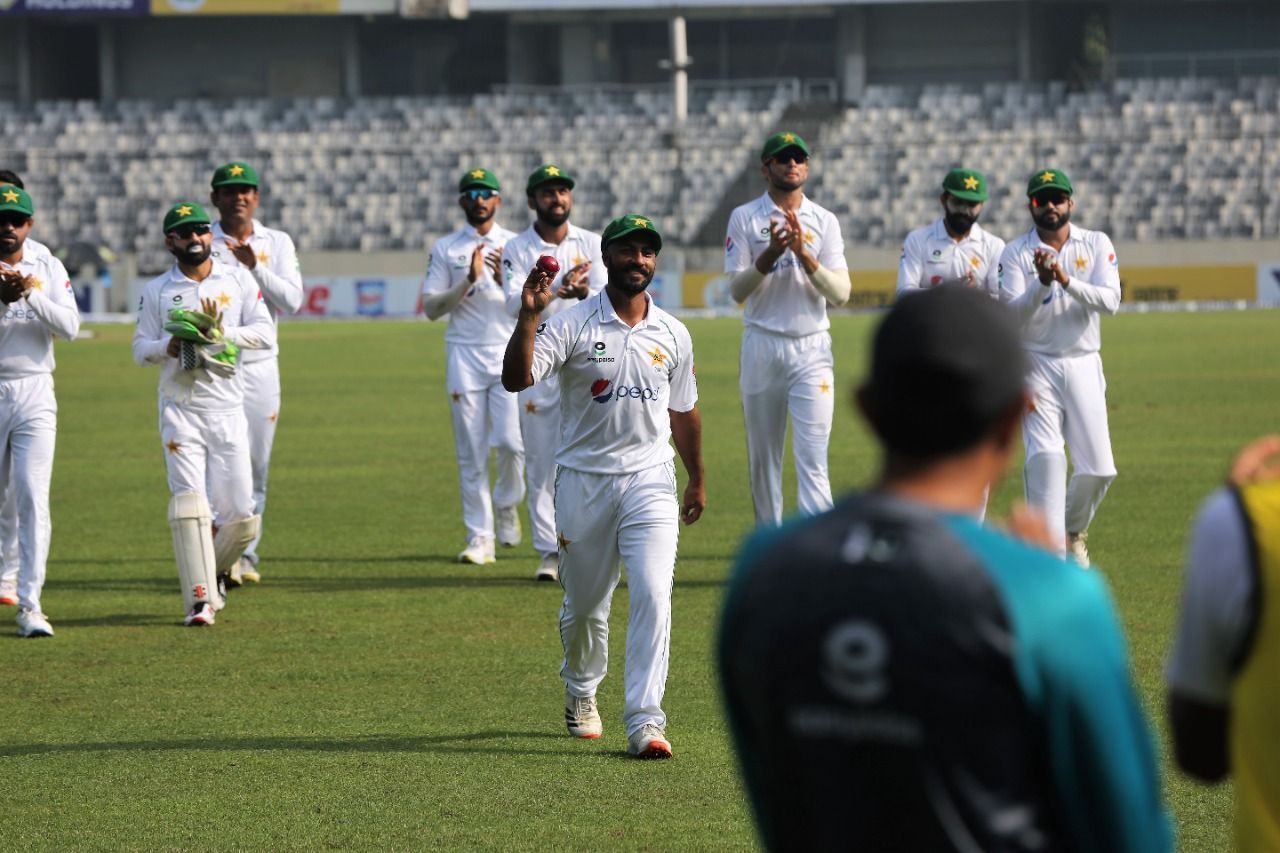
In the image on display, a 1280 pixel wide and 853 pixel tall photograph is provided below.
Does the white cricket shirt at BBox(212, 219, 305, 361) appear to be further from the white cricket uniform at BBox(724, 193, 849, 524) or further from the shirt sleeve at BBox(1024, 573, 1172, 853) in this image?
the shirt sleeve at BBox(1024, 573, 1172, 853)

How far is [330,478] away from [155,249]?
3451cm

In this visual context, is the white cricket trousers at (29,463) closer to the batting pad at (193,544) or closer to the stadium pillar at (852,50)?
the batting pad at (193,544)

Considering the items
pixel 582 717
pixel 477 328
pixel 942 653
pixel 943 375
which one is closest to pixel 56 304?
pixel 477 328

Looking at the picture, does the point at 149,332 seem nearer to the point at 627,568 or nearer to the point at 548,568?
the point at 548,568

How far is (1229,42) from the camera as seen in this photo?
192 feet

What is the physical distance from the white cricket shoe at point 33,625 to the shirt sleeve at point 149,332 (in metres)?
1.53

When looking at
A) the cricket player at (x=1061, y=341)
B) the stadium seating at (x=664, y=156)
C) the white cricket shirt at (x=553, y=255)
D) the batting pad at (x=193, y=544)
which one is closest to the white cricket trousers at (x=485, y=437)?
the white cricket shirt at (x=553, y=255)

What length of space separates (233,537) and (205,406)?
0.79 metres

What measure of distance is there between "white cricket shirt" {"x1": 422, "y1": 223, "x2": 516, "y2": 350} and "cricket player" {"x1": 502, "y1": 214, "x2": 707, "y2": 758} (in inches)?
211

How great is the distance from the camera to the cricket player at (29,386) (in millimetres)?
10242

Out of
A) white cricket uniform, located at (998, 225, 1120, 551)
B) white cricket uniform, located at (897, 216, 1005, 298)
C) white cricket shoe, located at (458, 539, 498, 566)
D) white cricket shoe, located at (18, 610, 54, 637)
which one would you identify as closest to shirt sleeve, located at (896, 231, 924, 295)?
white cricket uniform, located at (897, 216, 1005, 298)

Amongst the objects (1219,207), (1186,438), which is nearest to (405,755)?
(1186,438)

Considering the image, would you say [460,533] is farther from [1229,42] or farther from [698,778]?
[1229,42]

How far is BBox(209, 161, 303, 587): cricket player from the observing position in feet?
40.3
